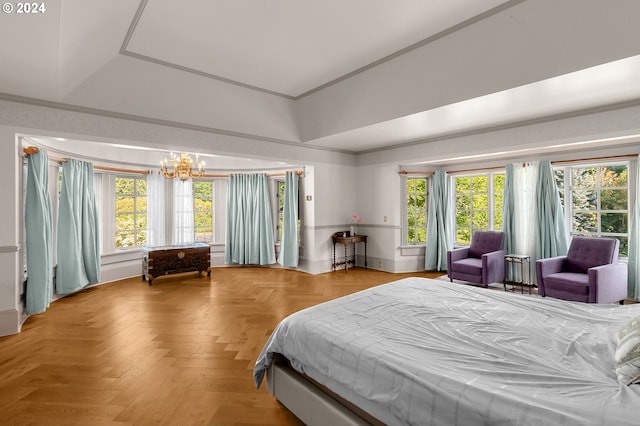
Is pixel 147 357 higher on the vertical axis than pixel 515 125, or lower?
lower

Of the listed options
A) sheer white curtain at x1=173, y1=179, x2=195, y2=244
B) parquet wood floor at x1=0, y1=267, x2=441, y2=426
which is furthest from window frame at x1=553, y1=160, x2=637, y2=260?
sheer white curtain at x1=173, y1=179, x2=195, y2=244

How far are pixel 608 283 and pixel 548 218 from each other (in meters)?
1.37

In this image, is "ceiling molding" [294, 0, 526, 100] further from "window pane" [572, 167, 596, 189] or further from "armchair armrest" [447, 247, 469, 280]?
"window pane" [572, 167, 596, 189]

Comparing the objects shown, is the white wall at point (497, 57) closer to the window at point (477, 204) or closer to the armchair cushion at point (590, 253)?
the armchair cushion at point (590, 253)

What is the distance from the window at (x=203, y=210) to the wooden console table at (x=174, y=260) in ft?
3.12

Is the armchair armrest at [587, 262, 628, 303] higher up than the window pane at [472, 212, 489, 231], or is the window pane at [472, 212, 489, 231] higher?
the window pane at [472, 212, 489, 231]

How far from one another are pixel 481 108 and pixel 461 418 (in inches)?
134

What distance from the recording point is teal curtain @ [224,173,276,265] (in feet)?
21.8

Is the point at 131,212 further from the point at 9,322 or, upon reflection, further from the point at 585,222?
the point at 585,222

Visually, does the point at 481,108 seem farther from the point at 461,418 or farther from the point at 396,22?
the point at 461,418

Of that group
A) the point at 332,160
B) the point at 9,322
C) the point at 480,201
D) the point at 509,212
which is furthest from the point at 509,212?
the point at 9,322

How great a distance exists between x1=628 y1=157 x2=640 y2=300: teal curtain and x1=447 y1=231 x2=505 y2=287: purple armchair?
1.48 meters

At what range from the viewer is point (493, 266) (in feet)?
15.7

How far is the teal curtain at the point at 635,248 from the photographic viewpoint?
408cm
